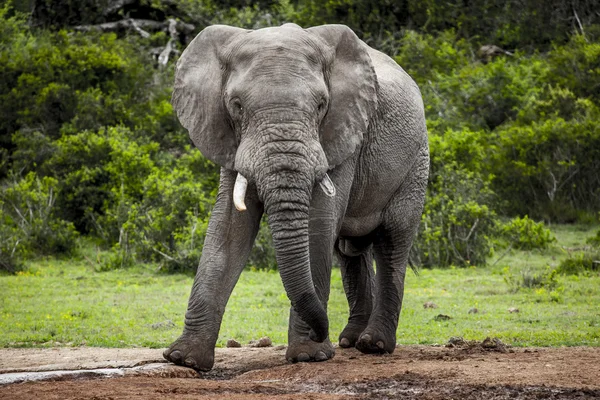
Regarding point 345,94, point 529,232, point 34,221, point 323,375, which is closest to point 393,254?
point 345,94

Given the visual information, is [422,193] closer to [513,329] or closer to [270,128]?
[513,329]

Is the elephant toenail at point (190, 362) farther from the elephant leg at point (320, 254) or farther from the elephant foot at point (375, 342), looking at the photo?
the elephant foot at point (375, 342)

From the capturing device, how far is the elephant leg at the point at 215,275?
22.6 ft

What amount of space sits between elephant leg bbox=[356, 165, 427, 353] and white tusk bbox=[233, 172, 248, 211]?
187 centimetres

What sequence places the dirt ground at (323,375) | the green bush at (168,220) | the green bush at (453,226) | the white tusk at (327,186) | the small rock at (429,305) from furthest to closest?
the green bush at (453,226)
the green bush at (168,220)
the small rock at (429,305)
the white tusk at (327,186)
the dirt ground at (323,375)

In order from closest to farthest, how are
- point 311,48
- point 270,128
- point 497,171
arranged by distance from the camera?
point 270,128, point 311,48, point 497,171

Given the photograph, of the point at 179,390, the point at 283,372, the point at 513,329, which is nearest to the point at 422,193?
the point at 513,329

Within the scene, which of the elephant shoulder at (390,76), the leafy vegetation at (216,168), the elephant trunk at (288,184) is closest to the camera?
the elephant trunk at (288,184)

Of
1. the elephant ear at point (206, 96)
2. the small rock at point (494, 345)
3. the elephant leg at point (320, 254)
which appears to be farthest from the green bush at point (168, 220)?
the elephant ear at point (206, 96)

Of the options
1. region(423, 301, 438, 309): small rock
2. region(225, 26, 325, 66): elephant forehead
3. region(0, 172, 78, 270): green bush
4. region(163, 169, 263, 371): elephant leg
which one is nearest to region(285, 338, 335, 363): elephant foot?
region(163, 169, 263, 371): elephant leg

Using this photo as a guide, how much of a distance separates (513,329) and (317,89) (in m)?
3.90

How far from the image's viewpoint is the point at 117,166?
667 inches

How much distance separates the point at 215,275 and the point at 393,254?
1.90m

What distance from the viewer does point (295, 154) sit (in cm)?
637
